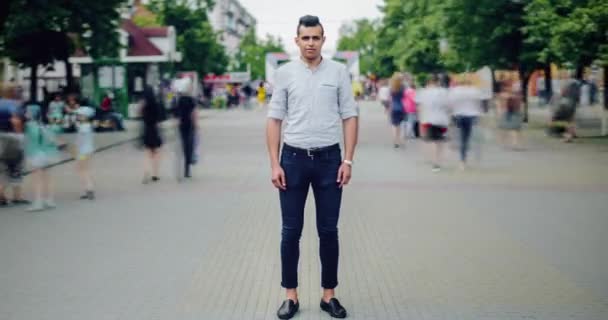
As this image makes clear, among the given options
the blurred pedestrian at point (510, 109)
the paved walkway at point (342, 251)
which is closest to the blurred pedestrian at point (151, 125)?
the paved walkway at point (342, 251)

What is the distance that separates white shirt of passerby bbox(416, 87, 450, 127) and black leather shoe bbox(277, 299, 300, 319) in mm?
11255

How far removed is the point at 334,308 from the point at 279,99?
1427 mm

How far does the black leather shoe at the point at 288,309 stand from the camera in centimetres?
564

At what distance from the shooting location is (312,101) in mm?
5508

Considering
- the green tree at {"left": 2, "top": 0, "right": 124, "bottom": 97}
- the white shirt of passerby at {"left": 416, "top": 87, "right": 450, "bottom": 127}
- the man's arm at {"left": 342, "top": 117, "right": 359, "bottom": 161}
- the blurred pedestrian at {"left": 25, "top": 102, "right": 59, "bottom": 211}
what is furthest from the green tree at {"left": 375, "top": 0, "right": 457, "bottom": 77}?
the man's arm at {"left": 342, "top": 117, "right": 359, "bottom": 161}

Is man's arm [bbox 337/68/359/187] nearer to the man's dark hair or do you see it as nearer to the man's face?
the man's face

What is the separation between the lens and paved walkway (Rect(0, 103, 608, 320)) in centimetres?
608

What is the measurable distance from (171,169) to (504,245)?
1004 centimetres

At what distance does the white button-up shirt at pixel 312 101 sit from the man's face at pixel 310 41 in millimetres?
85

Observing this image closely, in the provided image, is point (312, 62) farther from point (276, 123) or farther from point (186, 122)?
point (186, 122)

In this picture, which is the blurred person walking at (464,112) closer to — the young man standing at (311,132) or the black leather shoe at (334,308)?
the black leather shoe at (334,308)

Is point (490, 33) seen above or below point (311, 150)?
above

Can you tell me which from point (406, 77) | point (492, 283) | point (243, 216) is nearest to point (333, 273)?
point (492, 283)

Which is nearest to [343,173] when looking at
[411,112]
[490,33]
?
[411,112]
